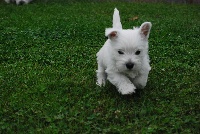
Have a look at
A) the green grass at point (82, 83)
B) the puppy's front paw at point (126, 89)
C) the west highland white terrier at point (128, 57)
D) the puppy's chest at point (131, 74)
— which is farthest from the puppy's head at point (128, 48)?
the green grass at point (82, 83)

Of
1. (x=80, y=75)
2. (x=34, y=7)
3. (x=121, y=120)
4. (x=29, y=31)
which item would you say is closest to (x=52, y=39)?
(x=29, y=31)

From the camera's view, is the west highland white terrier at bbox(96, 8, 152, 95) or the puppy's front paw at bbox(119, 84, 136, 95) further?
the puppy's front paw at bbox(119, 84, 136, 95)

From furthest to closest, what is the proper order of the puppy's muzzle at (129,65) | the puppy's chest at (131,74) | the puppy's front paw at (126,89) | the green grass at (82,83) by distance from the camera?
the puppy's chest at (131,74) → the puppy's front paw at (126,89) → the puppy's muzzle at (129,65) → the green grass at (82,83)

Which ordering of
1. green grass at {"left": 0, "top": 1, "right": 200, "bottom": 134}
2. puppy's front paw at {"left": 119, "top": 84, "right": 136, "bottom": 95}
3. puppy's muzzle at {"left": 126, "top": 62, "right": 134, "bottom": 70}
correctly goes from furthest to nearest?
puppy's front paw at {"left": 119, "top": 84, "right": 136, "bottom": 95} → puppy's muzzle at {"left": 126, "top": 62, "right": 134, "bottom": 70} → green grass at {"left": 0, "top": 1, "right": 200, "bottom": 134}

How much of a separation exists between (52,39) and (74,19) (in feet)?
11.7

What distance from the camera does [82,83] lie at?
6949 millimetres

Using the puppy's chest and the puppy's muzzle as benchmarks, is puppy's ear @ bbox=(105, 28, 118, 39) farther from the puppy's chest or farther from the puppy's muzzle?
the puppy's chest

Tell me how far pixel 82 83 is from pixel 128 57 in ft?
4.96

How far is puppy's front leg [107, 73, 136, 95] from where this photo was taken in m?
5.90

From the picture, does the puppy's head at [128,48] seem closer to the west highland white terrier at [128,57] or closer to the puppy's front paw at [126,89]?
the west highland white terrier at [128,57]

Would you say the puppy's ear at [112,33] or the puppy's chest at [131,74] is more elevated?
the puppy's ear at [112,33]

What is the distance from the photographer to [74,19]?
13891 mm

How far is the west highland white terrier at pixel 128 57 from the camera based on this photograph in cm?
574

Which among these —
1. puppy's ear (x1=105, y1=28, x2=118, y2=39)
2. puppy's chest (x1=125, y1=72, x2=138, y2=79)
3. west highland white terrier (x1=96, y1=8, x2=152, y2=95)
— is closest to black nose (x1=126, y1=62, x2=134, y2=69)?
west highland white terrier (x1=96, y1=8, x2=152, y2=95)
